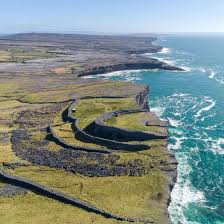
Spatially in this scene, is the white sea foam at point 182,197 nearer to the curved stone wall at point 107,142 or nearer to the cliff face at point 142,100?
the curved stone wall at point 107,142

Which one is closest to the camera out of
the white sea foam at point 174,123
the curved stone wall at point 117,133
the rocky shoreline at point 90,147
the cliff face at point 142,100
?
the rocky shoreline at point 90,147

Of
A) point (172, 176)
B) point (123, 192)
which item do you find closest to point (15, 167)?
point (123, 192)

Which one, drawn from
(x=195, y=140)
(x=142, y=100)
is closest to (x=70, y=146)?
(x=195, y=140)

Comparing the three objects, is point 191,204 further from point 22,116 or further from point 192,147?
point 22,116

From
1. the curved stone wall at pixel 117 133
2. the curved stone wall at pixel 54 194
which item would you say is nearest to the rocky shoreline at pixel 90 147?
the curved stone wall at pixel 117 133

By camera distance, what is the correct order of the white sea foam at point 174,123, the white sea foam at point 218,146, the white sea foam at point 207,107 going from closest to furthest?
the white sea foam at point 218,146 → the white sea foam at point 174,123 → the white sea foam at point 207,107

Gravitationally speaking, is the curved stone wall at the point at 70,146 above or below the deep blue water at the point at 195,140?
above

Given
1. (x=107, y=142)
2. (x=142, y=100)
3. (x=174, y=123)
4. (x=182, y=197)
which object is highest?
(x=107, y=142)

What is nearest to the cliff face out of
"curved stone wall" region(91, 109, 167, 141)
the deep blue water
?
the deep blue water

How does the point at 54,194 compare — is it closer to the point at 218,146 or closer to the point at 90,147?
the point at 90,147
